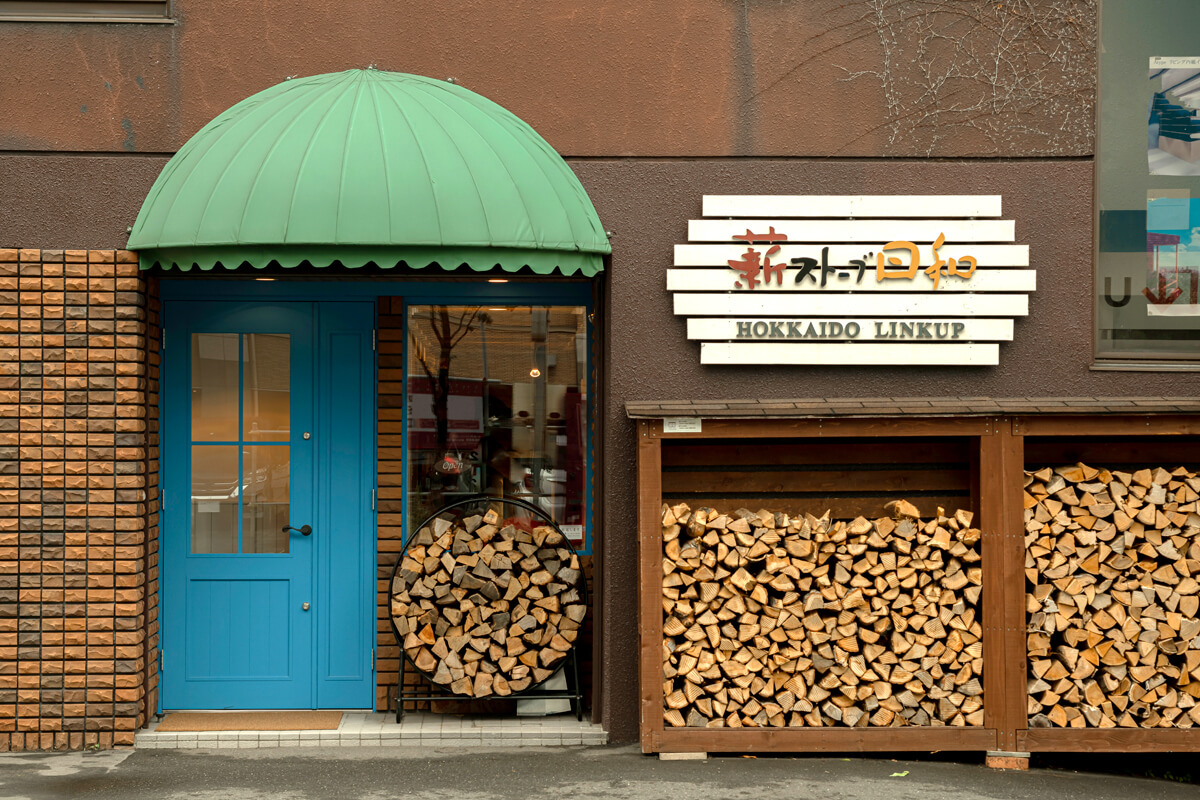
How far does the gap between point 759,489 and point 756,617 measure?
0.81m

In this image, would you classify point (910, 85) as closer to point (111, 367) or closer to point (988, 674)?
point (988, 674)

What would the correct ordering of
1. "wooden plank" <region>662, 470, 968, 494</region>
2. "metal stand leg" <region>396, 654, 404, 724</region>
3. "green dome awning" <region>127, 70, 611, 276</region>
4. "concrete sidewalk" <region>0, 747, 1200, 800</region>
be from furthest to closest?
"metal stand leg" <region>396, 654, 404, 724</region>, "wooden plank" <region>662, 470, 968, 494</region>, "concrete sidewalk" <region>0, 747, 1200, 800</region>, "green dome awning" <region>127, 70, 611, 276</region>

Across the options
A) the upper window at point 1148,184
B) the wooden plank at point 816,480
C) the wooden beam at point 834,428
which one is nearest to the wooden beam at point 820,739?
the wooden plank at point 816,480

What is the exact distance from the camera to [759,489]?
6.42m

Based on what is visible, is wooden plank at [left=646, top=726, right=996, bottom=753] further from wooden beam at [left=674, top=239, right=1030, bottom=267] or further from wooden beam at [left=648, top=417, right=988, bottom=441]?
wooden beam at [left=674, top=239, right=1030, bottom=267]

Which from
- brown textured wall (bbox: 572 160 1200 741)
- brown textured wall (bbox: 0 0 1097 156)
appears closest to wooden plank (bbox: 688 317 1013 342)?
brown textured wall (bbox: 572 160 1200 741)

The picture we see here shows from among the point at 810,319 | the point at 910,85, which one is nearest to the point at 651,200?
the point at 810,319

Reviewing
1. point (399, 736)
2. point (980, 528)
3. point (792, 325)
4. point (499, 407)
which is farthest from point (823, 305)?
point (399, 736)

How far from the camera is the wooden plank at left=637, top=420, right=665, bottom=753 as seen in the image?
5.93m

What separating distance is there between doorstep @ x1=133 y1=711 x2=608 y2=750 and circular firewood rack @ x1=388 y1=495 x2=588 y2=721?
0.52 ft

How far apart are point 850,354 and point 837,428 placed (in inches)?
23.3

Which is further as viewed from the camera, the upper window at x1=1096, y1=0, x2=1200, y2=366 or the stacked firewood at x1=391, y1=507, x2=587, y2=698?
the upper window at x1=1096, y1=0, x2=1200, y2=366

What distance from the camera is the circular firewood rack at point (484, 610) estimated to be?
6418 mm

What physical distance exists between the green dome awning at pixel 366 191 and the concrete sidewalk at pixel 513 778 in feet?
9.17
